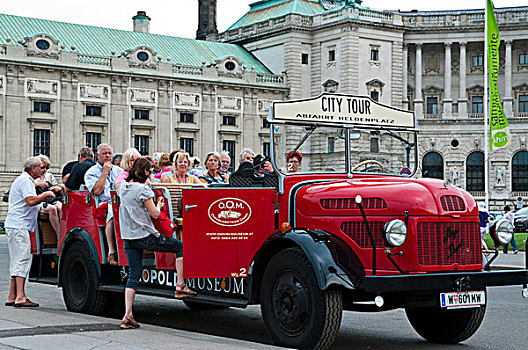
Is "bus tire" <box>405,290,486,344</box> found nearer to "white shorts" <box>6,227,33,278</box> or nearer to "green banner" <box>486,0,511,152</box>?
"white shorts" <box>6,227,33,278</box>

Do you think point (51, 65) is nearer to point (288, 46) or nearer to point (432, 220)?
point (288, 46)

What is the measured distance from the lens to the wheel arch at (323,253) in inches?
361

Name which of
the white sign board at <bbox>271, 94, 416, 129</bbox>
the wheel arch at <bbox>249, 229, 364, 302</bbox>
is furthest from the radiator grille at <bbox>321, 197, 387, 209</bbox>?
the white sign board at <bbox>271, 94, 416, 129</bbox>

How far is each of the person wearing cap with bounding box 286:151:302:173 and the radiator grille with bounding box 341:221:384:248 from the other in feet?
4.27

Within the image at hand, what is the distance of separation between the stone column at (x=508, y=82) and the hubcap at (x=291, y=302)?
76776mm

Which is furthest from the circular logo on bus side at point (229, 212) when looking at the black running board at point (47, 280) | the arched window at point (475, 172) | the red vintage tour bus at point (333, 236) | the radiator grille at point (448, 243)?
the arched window at point (475, 172)

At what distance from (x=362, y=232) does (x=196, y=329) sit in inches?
132

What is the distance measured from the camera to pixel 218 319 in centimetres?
1297

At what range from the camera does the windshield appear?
10.8 m

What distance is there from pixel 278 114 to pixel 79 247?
391cm

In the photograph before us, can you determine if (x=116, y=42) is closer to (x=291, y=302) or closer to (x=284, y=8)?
(x=284, y=8)

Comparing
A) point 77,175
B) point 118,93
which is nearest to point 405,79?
point 118,93

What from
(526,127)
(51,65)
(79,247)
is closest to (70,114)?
(51,65)

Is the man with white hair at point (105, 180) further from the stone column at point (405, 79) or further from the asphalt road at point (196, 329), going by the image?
the stone column at point (405, 79)
